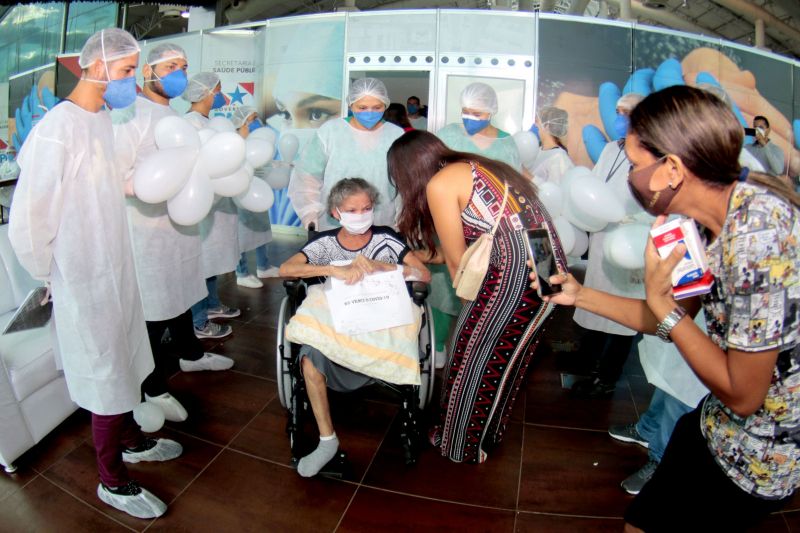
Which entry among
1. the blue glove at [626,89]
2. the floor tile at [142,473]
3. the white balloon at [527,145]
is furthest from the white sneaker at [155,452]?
the blue glove at [626,89]

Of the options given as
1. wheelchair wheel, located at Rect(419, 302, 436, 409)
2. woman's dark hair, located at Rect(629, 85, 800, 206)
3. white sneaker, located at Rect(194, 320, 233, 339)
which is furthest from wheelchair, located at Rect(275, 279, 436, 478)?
white sneaker, located at Rect(194, 320, 233, 339)

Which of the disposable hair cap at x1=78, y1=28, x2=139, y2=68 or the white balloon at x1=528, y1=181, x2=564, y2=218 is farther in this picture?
the white balloon at x1=528, y1=181, x2=564, y2=218

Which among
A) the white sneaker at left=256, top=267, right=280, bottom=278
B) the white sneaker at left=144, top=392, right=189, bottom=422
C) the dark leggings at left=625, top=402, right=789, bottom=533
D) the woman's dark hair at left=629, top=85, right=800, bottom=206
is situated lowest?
the white sneaker at left=144, top=392, right=189, bottom=422

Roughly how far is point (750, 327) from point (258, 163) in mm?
2566

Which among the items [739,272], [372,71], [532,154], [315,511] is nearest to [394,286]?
[315,511]

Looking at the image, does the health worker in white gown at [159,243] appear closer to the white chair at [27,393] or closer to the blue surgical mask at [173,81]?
the blue surgical mask at [173,81]

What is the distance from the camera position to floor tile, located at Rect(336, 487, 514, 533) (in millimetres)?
1742

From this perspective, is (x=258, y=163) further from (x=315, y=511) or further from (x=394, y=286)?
(x=315, y=511)

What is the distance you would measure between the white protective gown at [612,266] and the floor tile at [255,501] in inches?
61.2

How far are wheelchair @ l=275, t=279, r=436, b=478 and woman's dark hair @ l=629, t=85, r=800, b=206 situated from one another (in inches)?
49.0

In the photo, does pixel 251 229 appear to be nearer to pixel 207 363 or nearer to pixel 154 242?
pixel 207 363

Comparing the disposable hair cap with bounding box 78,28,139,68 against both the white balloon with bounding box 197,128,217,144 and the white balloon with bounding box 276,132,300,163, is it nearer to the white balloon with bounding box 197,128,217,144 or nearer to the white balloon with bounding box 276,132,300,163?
the white balloon with bounding box 197,128,217,144

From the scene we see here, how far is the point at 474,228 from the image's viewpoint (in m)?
1.72

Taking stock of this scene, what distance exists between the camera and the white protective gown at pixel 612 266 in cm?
229
